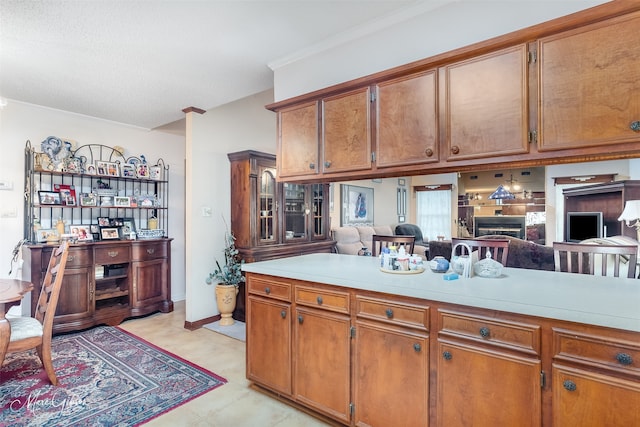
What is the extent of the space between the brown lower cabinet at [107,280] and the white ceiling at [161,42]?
167 cm

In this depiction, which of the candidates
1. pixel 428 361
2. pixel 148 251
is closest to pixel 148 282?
pixel 148 251

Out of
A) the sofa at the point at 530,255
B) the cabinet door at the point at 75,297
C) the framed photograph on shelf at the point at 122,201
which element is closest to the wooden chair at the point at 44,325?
the cabinet door at the point at 75,297

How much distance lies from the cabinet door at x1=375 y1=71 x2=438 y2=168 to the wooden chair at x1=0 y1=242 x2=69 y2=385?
2419mm

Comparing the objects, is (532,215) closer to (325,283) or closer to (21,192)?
(325,283)

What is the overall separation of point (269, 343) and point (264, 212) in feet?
6.72

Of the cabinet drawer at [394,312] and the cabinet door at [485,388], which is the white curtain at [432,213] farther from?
the cabinet door at [485,388]

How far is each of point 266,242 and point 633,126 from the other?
335cm

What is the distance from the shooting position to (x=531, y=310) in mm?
1252

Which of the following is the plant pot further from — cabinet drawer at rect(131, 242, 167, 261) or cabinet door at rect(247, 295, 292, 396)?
cabinet door at rect(247, 295, 292, 396)

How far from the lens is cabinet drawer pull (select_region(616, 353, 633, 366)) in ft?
3.60

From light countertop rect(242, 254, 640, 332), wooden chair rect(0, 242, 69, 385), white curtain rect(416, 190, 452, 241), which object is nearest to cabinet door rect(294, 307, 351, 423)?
light countertop rect(242, 254, 640, 332)

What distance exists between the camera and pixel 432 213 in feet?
28.3

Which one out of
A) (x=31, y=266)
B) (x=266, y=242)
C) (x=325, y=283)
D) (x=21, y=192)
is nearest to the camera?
(x=325, y=283)

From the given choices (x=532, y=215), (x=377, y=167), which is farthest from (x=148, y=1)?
(x=532, y=215)
